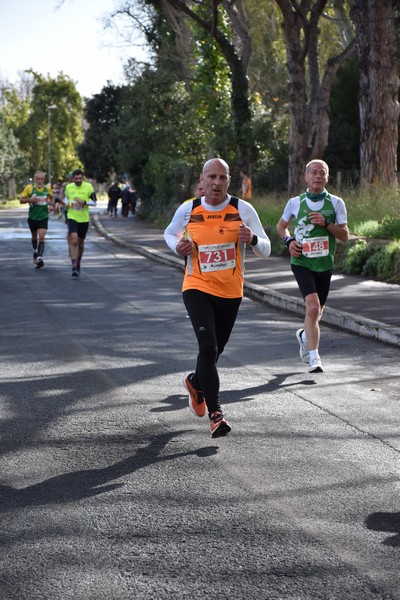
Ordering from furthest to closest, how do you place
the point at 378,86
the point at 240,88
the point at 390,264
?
the point at 240,88, the point at 378,86, the point at 390,264

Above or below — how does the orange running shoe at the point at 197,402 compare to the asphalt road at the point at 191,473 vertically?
above

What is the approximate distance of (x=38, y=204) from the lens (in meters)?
20.6

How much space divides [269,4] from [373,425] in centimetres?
5166

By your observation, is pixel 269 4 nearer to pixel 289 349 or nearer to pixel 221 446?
pixel 289 349

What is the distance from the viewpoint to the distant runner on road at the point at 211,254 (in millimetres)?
6824

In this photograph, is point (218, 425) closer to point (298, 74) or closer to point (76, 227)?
point (76, 227)

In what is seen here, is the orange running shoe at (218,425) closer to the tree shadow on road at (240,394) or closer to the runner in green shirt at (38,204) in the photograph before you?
the tree shadow on road at (240,394)

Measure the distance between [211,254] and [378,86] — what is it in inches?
703

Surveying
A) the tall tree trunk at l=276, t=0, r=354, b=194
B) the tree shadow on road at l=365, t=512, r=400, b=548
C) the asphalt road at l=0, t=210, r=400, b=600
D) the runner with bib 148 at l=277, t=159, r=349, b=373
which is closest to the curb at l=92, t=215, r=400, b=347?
the asphalt road at l=0, t=210, r=400, b=600

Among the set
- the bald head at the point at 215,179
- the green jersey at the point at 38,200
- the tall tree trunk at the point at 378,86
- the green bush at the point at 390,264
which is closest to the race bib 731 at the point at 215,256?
the bald head at the point at 215,179

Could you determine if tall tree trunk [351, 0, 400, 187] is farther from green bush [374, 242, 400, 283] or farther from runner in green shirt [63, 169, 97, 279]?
runner in green shirt [63, 169, 97, 279]

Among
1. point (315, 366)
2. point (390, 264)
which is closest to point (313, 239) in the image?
point (315, 366)

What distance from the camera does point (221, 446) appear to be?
20.9ft

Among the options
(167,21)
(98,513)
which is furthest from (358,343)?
(167,21)
